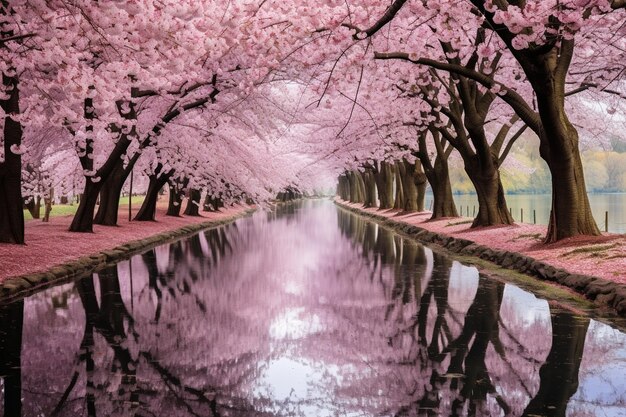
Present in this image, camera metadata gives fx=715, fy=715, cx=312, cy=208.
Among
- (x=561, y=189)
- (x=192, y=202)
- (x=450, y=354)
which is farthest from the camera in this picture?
(x=192, y=202)

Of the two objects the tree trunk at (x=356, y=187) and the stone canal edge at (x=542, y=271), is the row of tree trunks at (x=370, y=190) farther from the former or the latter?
the stone canal edge at (x=542, y=271)

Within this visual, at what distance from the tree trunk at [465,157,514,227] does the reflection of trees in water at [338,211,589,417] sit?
1487 centimetres

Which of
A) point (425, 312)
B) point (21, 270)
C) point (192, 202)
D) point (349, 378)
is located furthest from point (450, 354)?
point (192, 202)

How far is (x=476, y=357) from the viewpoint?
782 centimetres

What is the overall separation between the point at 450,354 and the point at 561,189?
12615mm

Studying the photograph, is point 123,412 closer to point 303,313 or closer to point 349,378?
point 349,378

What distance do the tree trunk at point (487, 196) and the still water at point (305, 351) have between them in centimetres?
1338

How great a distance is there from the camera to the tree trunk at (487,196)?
1107 inches

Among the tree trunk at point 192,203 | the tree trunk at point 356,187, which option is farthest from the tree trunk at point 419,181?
the tree trunk at point 356,187

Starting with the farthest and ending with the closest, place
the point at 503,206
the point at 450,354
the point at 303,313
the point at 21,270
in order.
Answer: the point at 503,206
the point at 21,270
the point at 303,313
the point at 450,354

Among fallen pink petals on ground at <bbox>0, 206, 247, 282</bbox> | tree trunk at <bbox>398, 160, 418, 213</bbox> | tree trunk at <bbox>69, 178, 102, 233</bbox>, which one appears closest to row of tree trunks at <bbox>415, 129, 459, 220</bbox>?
tree trunk at <bbox>398, 160, 418, 213</bbox>

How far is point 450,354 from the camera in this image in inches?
313

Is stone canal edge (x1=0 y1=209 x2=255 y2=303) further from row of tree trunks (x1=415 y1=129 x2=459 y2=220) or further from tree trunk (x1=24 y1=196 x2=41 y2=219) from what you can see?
tree trunk (x1=24 y1=196 x2=41 y2=219)

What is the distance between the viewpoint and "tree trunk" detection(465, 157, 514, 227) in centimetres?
2811
